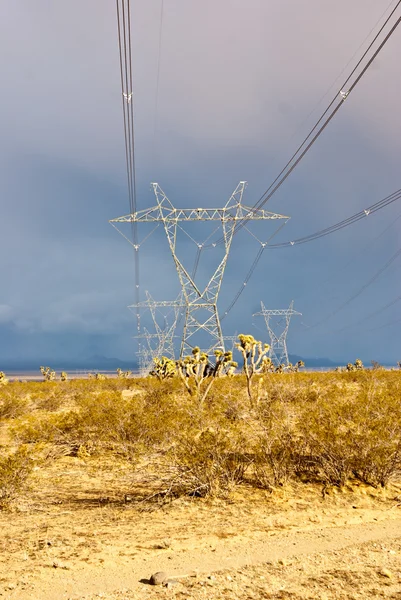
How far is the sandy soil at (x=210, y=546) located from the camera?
14.6 feet

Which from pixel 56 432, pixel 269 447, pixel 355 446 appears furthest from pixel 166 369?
pixel 355 446

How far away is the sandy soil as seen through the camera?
4.46m

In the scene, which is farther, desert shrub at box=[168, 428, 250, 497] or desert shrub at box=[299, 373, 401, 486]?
desert shrub at box=[299, 373, 401, 486]

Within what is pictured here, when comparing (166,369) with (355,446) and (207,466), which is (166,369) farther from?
(355,446)

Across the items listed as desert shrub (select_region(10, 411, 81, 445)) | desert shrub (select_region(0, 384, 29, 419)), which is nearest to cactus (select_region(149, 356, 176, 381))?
desert shrub (select_region(0, 384, 29, 419))

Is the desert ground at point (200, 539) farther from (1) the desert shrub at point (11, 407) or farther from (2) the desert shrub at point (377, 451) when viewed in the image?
(1) the desert shrub at point (11, 407)

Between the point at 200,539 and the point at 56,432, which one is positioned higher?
the point at 56,432

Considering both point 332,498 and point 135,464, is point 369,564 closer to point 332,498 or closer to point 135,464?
point 332,498

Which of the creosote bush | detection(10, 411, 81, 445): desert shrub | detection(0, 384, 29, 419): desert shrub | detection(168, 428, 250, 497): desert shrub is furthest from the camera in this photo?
detection(0, 384, 29, 419): desert shrub

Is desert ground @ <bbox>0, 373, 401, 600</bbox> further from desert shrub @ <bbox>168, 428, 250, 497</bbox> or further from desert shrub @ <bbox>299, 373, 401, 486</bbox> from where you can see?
desert shrub @ <bbox>299, 373, 401, 486</bbox>

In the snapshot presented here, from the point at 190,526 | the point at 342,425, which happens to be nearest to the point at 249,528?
the point at 190,526

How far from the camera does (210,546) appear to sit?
18.2ft

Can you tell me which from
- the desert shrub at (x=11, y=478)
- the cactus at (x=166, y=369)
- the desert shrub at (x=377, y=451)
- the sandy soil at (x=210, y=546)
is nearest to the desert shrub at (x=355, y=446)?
the desert shrub at (x=377, y=451)

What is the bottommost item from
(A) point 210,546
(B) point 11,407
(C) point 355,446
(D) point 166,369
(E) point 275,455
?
(A) point 210,546
